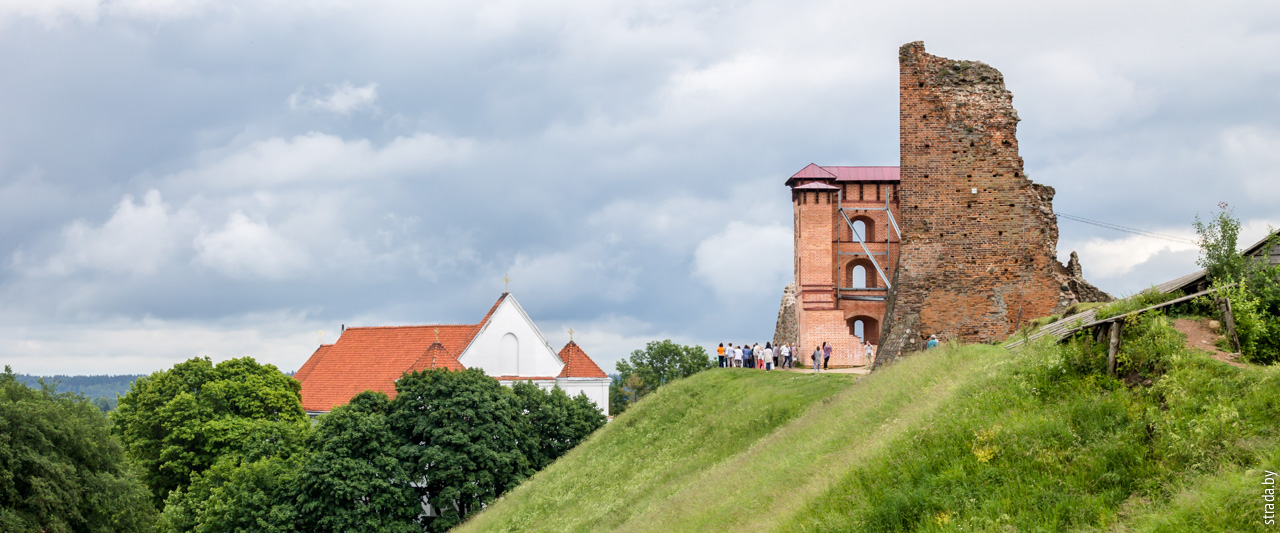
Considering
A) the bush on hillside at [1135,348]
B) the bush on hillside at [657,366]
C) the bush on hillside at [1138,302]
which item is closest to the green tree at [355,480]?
the bush on hillside at [1135,348]

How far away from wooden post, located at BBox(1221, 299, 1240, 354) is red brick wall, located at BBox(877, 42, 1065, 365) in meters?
9.74

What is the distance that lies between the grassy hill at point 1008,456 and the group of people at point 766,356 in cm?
1413

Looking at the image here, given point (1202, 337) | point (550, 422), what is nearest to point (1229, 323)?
point (1202, 337)

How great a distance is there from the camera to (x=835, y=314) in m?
38.4

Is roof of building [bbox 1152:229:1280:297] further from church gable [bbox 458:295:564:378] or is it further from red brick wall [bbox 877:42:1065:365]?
church gable [bbox 458:295:564:378]

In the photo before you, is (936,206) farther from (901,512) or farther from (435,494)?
(435,494)

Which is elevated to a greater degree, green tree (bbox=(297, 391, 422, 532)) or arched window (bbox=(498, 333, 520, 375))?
arched window (bbox=(498, 333, 520, 375))

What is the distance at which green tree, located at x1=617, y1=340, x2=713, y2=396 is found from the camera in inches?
2564

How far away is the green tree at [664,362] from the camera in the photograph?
65.1 metres

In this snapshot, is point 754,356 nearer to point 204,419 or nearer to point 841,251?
point 841,251

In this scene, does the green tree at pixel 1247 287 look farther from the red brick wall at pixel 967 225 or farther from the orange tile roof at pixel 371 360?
the orange tile roof at pixel 371 360

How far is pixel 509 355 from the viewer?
48.6 meters

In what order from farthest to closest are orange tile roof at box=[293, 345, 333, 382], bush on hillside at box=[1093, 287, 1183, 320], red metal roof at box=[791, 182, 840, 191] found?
orange tile roof at box=[293, 345, 333, 382], red metal roof at box=[791, 182, 840, 191], bush on hillside at box=[1093, 287, 1183, 320]

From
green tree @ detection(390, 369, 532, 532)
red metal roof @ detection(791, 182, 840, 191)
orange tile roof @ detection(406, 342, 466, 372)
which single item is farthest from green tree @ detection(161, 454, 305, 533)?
red metal roof @ detection(791, 182, 840, 191)
